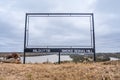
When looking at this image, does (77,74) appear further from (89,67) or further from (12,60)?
(12,60)

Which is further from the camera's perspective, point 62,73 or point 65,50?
point 65,50

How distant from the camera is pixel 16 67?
14617mm

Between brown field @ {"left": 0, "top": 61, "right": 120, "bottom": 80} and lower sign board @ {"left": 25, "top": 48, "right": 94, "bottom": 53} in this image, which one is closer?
brown field @ {"left": 0, "top": 61, "right": 120, "bottom": 80}

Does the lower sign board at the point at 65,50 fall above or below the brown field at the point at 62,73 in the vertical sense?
above

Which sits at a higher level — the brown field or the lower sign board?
the lower sign board

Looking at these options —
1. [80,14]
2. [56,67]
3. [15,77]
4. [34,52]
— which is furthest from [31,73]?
[80,14]

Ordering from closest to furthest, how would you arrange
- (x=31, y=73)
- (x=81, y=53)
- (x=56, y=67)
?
(x=31, y=73), (x=56, y=67), (x=81, y=53)

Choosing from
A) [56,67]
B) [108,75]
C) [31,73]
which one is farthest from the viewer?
[56,67]

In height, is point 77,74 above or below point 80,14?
below

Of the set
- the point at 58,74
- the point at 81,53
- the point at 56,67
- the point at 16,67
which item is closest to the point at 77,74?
the point at 58,74

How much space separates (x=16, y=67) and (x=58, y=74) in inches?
105

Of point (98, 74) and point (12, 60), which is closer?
point (98, 74)

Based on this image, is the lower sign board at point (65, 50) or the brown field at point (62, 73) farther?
the lower sign board at point (65, 50)

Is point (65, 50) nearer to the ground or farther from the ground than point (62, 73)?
farther from the ground
